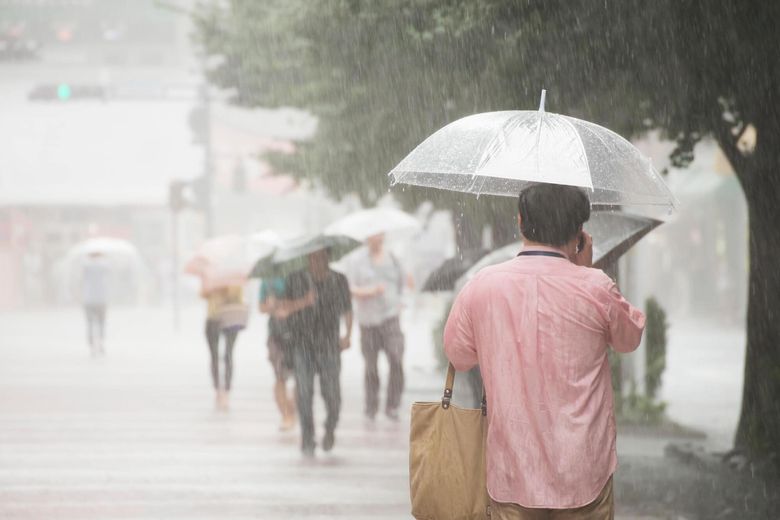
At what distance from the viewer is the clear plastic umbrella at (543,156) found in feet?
16.5

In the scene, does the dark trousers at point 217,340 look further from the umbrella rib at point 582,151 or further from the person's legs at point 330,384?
the umbrella rib at point 582,151

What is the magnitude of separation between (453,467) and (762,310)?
5.84 m

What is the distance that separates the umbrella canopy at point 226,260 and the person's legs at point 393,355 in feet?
5.38

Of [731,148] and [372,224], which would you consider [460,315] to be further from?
[372,224]

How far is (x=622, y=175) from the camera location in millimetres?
5293

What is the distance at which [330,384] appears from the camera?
1052 centimetres

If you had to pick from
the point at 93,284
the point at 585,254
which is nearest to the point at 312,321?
the point at 585,254

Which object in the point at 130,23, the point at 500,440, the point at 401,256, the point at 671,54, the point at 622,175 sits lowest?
the point at 401,256

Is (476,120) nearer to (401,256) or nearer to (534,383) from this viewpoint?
(534,383)

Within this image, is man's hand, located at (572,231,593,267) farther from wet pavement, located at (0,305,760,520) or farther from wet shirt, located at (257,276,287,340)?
wet shirt, located at (257,276,287,340)

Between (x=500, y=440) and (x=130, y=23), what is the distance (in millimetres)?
67375

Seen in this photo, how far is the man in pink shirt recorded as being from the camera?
397 cm

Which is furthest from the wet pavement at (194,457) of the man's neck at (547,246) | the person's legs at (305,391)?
the man's neck at (547,246)

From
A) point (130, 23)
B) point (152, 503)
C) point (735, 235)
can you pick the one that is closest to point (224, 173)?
point (130, 23)
